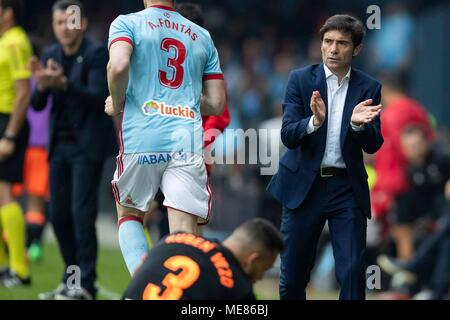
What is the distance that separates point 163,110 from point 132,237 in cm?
83

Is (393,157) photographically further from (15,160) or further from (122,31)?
(122,31)

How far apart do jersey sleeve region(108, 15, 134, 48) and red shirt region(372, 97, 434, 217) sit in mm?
6795

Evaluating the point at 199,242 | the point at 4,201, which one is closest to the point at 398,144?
the point at 4,201

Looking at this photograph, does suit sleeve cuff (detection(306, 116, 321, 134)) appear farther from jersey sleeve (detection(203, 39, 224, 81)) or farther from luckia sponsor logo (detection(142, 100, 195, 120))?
luckia sponsor logo (detection(142, 100, 195, 120))

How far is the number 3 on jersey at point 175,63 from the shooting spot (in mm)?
7336

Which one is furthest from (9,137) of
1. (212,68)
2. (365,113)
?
(365,113)

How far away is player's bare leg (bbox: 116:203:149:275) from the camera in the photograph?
7238 mm

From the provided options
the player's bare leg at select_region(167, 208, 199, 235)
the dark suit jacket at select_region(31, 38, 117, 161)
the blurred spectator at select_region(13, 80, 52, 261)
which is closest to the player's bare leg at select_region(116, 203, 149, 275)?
the player's bare leg at select_region(167, 208, 199, 235)

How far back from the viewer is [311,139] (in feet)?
25.4

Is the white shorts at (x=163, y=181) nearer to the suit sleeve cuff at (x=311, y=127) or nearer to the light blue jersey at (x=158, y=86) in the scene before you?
the light blue jersey at (x=158, y=86)

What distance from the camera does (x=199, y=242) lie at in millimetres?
5926

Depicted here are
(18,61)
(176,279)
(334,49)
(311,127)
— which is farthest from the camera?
(18,61)
